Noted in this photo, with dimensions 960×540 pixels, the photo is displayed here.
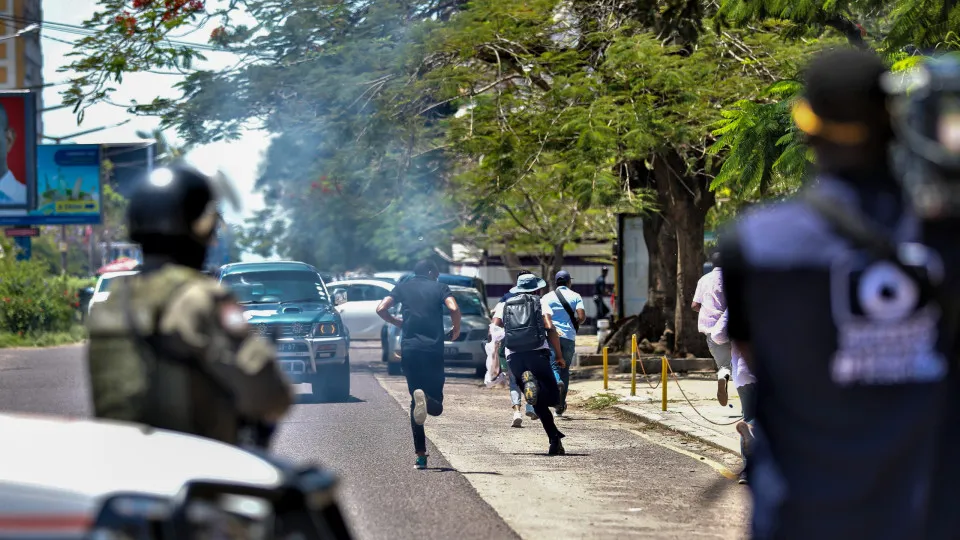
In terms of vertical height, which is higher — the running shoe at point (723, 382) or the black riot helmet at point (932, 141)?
the black riot helmet at point (932, 141)

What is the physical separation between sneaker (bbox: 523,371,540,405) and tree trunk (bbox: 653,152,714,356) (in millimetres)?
10713

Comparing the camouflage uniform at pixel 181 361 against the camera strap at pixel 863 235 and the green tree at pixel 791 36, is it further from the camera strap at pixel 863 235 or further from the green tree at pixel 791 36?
the green tree at pixel 791 36

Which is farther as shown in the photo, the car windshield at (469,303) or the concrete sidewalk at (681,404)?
the car windshield at (469,303)

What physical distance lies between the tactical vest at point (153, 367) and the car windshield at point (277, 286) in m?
13.5

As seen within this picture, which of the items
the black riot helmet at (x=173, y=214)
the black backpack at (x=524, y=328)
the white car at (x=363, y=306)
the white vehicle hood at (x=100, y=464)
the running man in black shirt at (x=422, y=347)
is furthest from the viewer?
the white car at (x=363, y=306)

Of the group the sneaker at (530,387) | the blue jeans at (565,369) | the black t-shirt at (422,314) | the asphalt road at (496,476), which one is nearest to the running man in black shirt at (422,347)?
the black t-shirt at (422,314)

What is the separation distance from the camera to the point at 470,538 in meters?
7.61

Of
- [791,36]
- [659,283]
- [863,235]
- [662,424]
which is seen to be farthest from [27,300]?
[863,235]

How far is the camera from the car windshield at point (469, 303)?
75.7 ft

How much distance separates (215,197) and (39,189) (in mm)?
44615

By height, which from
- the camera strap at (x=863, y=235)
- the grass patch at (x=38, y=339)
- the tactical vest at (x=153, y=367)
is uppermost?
the camera strap at (x=863, y=235)

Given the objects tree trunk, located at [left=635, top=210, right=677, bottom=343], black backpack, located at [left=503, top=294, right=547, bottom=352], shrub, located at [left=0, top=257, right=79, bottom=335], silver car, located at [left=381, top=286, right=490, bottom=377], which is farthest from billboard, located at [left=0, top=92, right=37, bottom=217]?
Answer: black backpack, located at [left=503, top=294, right=547, bottom=352]

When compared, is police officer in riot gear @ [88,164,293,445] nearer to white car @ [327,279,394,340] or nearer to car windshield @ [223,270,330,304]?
car windshield @ [223,270,330,304]

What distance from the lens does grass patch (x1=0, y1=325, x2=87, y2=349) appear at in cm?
3344
